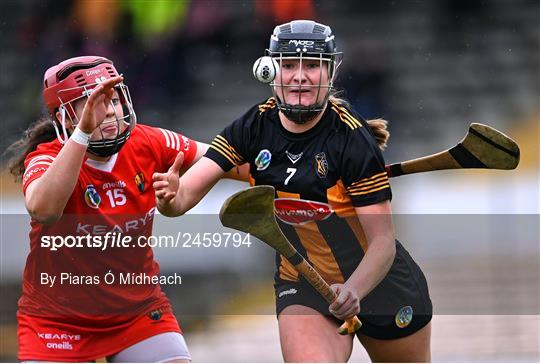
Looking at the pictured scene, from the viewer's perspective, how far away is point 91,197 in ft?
10.9

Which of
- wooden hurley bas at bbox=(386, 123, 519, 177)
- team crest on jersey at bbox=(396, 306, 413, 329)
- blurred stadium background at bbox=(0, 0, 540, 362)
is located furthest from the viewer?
blurred stadium background at bbox=(0, 0, 540, 362)

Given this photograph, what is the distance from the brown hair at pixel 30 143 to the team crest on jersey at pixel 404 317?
1218 mm

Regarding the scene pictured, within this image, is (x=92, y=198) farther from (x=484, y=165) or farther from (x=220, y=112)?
(x=220, y=112)

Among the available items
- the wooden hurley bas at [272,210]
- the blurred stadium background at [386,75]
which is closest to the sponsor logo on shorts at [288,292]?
the wooden hurley bas at [272,210]

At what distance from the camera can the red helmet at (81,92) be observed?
322 cm

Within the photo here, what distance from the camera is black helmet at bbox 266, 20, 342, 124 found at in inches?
124

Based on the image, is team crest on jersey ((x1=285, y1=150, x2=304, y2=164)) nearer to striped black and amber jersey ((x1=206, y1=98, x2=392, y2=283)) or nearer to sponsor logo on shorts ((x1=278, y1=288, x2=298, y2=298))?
striped black and amber jersey ((x1=206, y1=98, x2=392, y2=283))

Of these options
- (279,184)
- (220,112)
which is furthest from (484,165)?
(220,112)

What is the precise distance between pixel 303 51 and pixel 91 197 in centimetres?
78

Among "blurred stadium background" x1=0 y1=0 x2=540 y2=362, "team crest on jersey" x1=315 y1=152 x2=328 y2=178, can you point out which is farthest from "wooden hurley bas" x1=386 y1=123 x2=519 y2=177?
"blurred stadium background" x1=0 y1=0 x2=540 y2=362

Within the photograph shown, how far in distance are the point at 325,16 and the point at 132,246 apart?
522 centimetres

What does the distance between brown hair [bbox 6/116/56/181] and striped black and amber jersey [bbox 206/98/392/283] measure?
544mm

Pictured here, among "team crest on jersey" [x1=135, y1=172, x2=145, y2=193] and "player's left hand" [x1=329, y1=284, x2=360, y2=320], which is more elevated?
"team crest on jersey" [x1=135, y1=172, x2=145, y2=193]

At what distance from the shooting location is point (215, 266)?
5312 mm
